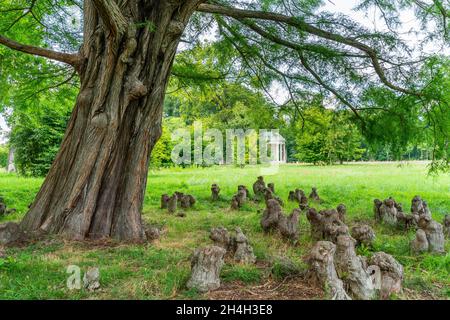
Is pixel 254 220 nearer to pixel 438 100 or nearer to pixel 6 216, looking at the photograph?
pixel 438 100

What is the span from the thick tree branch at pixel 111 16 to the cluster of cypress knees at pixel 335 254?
2.64 m

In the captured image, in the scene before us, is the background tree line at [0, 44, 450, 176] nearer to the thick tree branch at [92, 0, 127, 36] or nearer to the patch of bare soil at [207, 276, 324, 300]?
the thick tree branch at [92, 0, 127, 36]

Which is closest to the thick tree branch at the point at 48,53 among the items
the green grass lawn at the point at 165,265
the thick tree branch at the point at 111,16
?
the thick tree branch at the point at 111,16

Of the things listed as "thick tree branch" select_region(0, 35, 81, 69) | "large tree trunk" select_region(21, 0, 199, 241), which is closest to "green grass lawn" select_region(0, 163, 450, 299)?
"large tree trunk" select_region(21, 0, 199, 241)

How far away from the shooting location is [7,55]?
7.13 m

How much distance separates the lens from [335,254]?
2828 millimetres

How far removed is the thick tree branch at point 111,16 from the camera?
367 centimetres

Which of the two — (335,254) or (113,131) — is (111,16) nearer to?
(113,131)

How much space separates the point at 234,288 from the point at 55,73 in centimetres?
629

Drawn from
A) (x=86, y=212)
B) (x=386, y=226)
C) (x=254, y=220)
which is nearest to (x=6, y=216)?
(x=86, y=212)

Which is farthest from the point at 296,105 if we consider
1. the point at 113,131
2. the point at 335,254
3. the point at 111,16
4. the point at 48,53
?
the point at 335,254

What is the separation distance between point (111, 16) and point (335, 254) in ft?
11.2

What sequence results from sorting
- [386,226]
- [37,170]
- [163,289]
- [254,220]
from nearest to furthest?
[163,289] < [386,226] < [254,220] < [37,170]

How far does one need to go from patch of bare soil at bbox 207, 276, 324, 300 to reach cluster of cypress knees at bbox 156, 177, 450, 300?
8 cm
